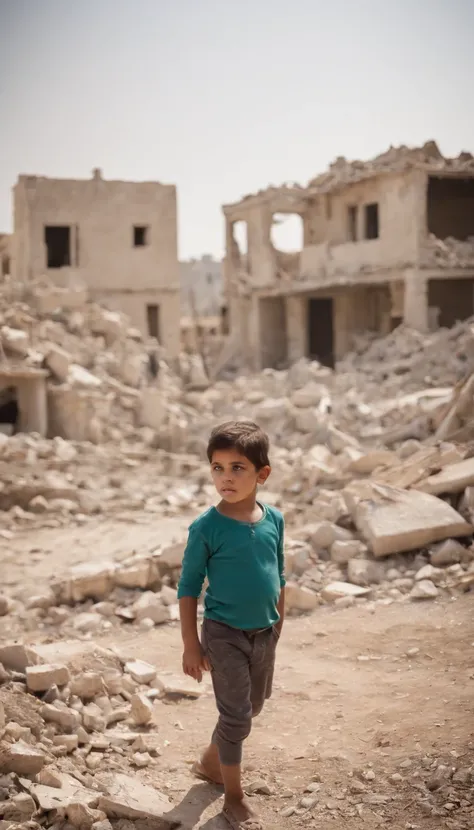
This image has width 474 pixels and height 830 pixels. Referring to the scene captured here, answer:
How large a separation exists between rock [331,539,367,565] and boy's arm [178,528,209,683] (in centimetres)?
354

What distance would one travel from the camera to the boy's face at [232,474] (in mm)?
2938

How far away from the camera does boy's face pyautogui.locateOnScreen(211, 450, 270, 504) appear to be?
2938 millimetres

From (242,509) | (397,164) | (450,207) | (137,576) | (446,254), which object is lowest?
(137,576)

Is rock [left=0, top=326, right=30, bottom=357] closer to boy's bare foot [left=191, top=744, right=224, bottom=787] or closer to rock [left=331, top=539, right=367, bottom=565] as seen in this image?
rock [left=331, top=539, right=367, bottom=565]

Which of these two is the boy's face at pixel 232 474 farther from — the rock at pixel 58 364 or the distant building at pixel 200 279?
the distant building at pixel 200 279

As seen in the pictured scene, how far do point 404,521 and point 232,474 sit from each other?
12.1ft

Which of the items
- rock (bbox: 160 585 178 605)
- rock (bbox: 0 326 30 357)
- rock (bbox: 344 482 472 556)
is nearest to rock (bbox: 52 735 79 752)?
rock (bbox: 160 585 178 605)


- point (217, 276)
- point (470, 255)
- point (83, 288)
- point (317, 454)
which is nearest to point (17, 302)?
point (83, 288)

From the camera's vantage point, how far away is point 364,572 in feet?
19.9

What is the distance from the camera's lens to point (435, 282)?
2120 centimetres

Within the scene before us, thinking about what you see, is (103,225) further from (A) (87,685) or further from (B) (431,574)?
(A) (87,685)

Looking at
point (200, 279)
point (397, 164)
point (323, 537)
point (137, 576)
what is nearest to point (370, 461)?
point (323, 537)

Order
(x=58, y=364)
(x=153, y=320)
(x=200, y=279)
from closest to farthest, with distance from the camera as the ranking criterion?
(x=58, y=364), (x=153, y=320), (x=200, y=279)

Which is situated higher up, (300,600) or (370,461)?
(370,461)
